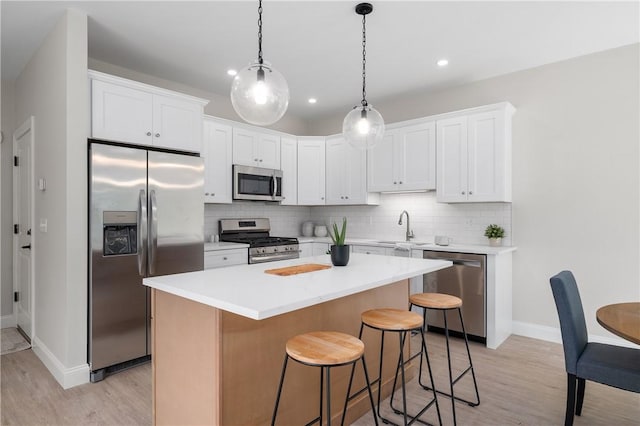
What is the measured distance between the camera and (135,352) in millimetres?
3072

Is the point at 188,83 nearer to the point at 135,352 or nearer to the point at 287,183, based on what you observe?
the point at 287,183

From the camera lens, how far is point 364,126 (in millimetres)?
2715

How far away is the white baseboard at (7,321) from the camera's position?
13.6 feet

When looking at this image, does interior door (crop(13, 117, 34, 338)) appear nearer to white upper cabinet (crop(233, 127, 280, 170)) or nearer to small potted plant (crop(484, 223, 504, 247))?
white upper cabinet (crop(233, 127, 280, 170))

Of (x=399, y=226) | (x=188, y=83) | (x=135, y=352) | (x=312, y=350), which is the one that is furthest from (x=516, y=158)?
(x=135, y=352)

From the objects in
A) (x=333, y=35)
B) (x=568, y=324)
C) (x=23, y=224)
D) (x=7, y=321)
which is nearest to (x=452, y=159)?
(x=333, y=35)

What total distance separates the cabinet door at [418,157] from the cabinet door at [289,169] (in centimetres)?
154

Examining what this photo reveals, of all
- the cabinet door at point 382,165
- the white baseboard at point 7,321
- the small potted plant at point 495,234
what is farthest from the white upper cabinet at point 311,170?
the white baseboard at point 7,321

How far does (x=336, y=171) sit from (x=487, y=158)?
2079 mm

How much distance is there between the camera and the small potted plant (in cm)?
392

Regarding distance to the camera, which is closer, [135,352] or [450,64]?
[135,352]

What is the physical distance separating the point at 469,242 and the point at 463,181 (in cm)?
76

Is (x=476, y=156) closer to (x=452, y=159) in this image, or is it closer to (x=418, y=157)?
(x=452, y=159)

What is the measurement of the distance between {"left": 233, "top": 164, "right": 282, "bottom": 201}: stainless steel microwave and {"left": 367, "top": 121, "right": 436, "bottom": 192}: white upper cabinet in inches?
49.3
